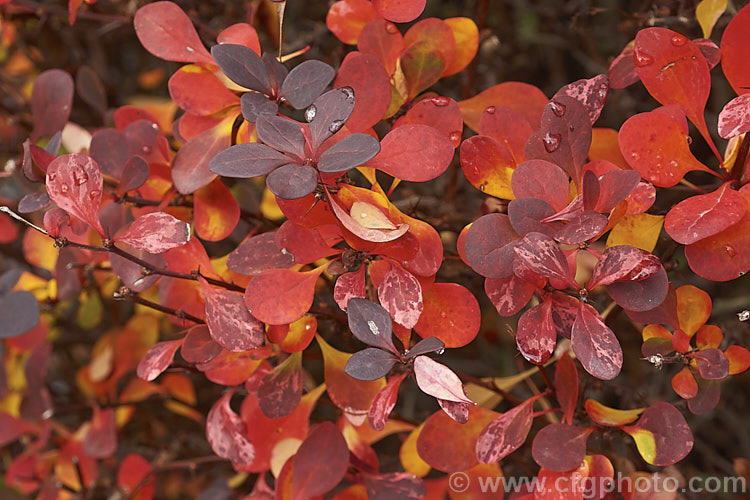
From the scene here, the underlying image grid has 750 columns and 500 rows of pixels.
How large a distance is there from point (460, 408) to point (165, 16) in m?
0.41

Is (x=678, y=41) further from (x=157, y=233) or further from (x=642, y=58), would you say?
(x=157, y=233)

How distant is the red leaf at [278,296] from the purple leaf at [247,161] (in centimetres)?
9

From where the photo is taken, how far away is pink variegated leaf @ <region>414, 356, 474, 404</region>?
0.44m

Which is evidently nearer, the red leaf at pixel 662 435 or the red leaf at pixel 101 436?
the red leaf at pixel 662 435

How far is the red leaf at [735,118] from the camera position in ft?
1.51

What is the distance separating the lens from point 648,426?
20.2 inches

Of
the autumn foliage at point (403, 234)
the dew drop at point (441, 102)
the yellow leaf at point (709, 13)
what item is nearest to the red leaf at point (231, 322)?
the autumn foliage at point (403, 234)

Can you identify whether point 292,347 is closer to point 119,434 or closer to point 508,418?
point 508,418

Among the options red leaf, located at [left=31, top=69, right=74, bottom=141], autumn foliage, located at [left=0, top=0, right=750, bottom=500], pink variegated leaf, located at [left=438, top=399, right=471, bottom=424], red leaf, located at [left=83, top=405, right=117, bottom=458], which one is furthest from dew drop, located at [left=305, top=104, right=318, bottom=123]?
red leaf, located at [left=83, top=405, right=117, bottom=458]

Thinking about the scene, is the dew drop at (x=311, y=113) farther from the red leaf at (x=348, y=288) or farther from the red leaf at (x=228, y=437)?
the red leaf at (x=228, y=437)

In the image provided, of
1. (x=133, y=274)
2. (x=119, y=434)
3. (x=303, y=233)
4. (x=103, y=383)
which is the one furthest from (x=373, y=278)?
(x=119, y=434)

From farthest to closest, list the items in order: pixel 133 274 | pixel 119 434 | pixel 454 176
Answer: pixel 119 434, pixel 454 176, pixel 133 274

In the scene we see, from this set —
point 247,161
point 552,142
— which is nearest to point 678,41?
point 552,142

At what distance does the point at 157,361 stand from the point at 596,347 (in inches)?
13.5
